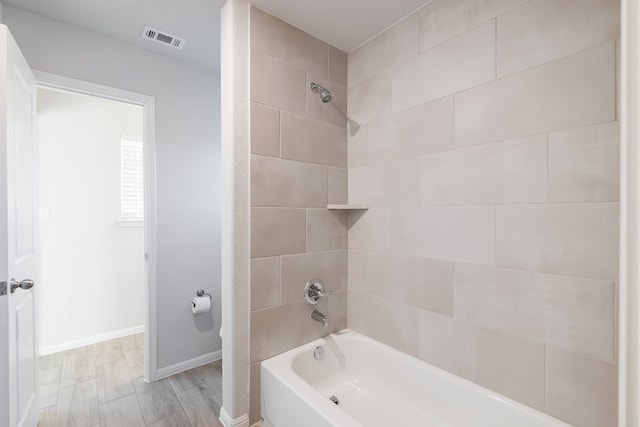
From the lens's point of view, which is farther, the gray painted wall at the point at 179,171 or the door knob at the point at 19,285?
the gray painted wall at the point at 179,171

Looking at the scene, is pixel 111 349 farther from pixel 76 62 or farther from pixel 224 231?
pixel 76 62

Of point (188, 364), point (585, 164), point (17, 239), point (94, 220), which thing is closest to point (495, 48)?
point (585, 164)

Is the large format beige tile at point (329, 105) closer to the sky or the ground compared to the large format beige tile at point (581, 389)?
closer to the sky

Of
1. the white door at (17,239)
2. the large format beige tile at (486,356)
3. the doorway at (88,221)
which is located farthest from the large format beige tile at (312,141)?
the doorway at (88,221)

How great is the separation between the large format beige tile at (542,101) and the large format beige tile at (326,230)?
33.4 inches

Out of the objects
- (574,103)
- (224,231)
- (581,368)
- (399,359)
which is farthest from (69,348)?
(574,103)

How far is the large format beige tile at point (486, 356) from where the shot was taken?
49.0 inches

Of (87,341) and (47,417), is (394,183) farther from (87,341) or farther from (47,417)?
(87,341)

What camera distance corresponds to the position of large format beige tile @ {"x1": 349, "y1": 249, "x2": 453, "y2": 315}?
153 cm

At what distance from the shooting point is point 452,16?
149 cm

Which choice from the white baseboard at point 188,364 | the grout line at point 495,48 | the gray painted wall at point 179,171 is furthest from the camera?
the white baseboard at point 188,364

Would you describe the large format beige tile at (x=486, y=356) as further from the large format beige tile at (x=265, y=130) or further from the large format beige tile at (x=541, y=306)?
the large format beige tile at (x=265, y=130)

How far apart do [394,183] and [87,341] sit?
10.8ft

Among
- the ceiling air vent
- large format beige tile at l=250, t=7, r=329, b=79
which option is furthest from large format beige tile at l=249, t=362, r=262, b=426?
the ceiling air vent
